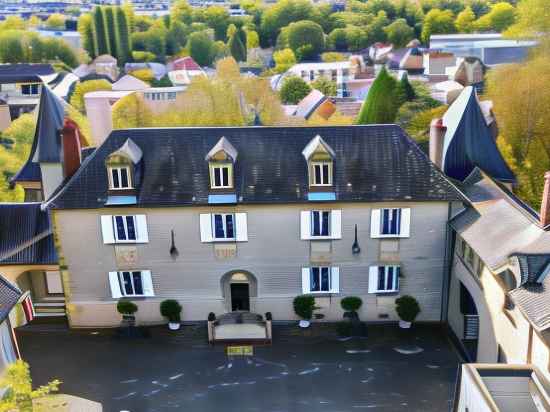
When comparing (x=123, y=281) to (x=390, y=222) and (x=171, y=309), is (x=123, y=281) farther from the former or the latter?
(x=390, y=222)

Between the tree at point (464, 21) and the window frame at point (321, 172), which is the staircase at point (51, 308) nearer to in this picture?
the window frame at point (321, 172)

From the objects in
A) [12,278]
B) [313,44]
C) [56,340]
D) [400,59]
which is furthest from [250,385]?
[313,44]

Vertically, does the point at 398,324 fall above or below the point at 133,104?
below

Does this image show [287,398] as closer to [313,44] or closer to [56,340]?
[56,340]

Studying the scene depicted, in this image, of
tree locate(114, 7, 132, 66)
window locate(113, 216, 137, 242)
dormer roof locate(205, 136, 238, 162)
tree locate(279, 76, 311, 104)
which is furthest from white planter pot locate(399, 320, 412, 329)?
tree locate(114, 7, 132, 66)

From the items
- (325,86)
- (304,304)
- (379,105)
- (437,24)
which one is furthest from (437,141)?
(437,24)

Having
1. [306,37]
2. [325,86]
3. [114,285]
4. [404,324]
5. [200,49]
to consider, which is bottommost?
[404,324]
